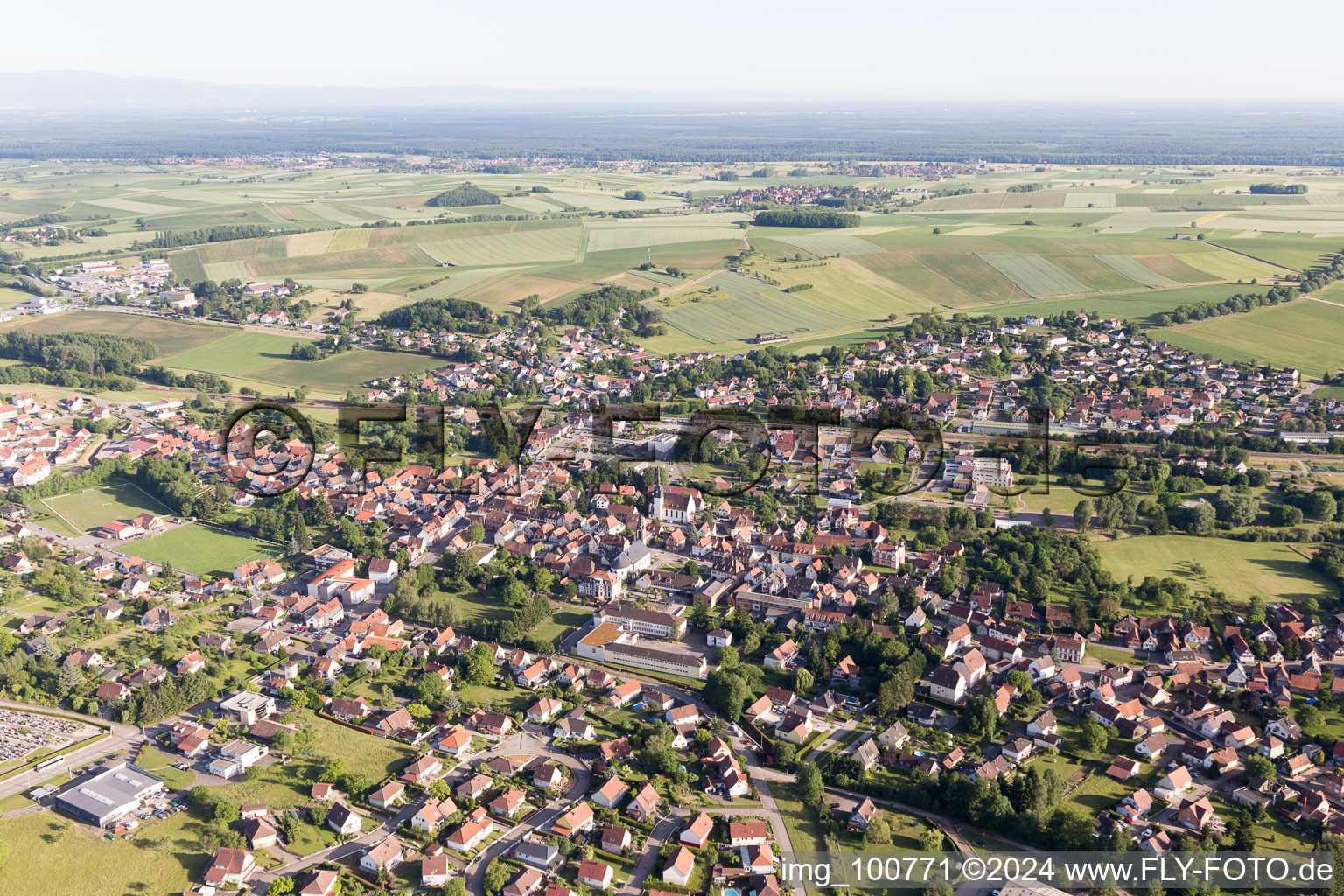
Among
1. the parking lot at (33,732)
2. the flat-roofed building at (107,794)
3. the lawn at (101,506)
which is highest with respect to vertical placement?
the lawn at (101,506)

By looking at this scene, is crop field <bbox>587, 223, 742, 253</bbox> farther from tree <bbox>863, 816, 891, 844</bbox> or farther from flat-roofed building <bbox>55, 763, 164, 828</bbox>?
tree <bbox>863, 816, 891, 844</bbox>

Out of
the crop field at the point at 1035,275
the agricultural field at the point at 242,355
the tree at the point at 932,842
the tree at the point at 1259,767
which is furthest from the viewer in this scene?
the crop field at the point at 1035,275

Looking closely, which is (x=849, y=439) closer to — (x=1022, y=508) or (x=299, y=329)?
(x=1022, y=508)

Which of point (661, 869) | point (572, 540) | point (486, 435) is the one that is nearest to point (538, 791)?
point (661, 869)

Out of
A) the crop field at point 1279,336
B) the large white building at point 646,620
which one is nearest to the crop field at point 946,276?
the crop field at point 1279,336

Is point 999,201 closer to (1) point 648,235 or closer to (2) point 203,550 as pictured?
(1) point 648,235

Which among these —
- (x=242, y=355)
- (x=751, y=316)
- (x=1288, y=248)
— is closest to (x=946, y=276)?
(x=751, y=316)

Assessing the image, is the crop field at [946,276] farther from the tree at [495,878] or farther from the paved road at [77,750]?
the paved road at [77,750]
